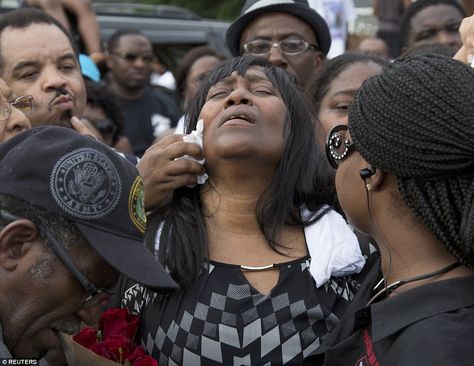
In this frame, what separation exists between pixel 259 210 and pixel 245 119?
353 mm

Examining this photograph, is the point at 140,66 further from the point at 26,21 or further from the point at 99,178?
the point at 99,178

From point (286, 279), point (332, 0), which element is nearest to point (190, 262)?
point (286, 279)

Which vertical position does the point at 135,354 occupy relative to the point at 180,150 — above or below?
below

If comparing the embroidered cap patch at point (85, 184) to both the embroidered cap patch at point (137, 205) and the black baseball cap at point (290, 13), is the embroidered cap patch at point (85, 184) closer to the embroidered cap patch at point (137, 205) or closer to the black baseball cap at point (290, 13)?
the embroidered cap patch at point (137, 205)

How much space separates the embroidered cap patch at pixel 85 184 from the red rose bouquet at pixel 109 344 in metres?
0.39

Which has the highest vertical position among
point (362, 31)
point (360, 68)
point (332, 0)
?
point (360, 68)

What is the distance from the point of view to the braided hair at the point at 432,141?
2207 mm

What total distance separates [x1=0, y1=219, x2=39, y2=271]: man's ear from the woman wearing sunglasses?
921 mm

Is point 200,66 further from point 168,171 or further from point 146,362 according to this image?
point 146,362

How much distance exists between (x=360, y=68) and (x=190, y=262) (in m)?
1.48

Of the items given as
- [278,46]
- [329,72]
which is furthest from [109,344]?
[278,46]

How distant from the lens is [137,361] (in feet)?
9.06

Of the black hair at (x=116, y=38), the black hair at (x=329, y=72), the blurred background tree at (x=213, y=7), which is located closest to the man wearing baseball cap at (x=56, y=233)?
the black hair at (x=329, y=72)

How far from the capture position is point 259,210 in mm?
3254
